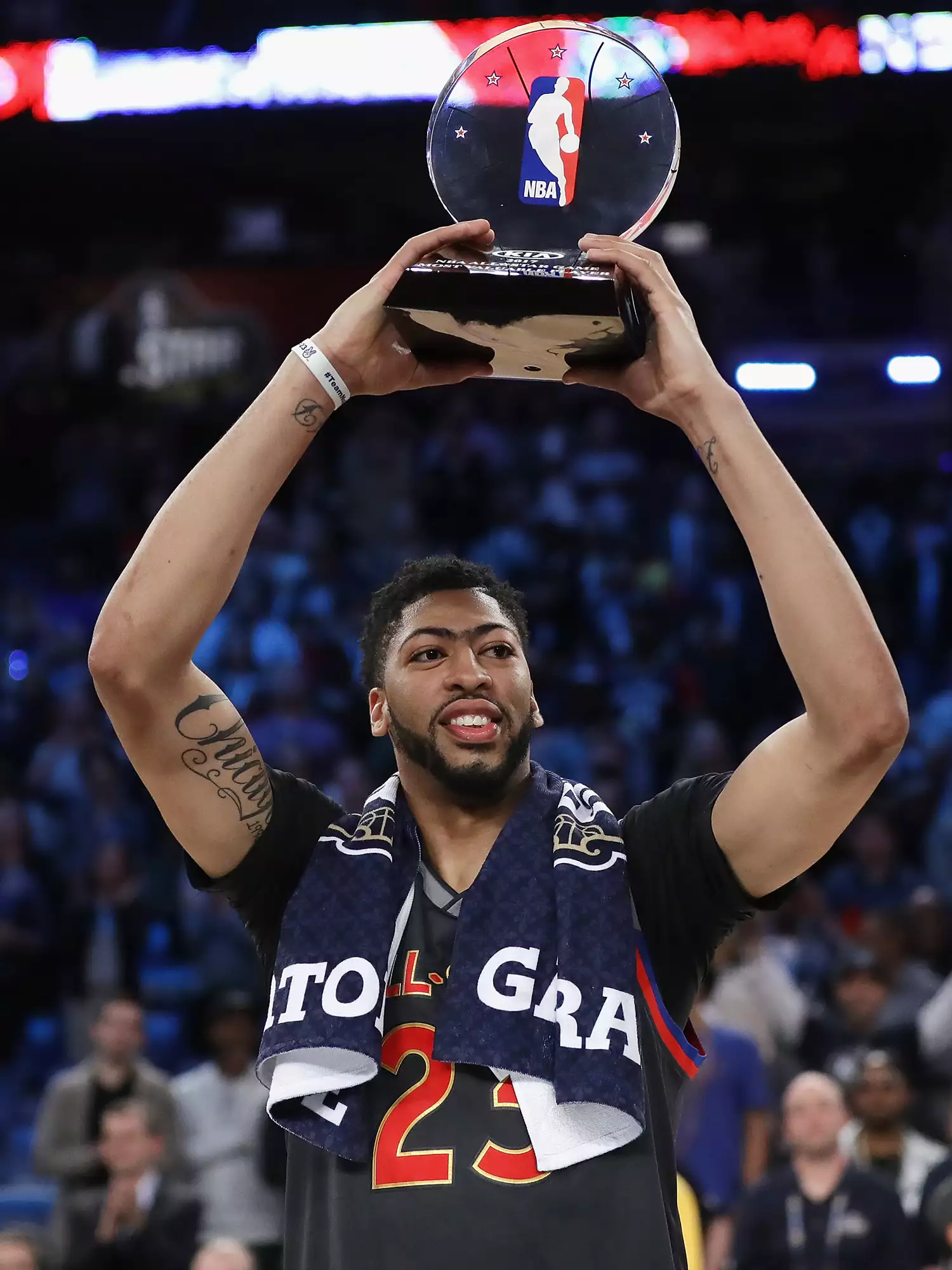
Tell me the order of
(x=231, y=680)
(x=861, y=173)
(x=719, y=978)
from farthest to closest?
(x=861, y=173) → (x=231, y=680) → (x=719, y=978)

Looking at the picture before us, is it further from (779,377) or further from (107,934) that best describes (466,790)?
(779,377)

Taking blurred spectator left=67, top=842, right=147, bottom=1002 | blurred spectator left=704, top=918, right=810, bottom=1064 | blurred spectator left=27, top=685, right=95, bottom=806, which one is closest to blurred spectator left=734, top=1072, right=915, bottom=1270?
blurred spectator left=704, top=918, right=810, bottom=1064

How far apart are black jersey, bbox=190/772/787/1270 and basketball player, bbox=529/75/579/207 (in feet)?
3.02

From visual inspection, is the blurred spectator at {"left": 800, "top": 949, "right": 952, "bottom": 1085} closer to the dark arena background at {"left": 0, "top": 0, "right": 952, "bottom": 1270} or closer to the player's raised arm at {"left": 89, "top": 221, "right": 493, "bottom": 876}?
the dark arena background at {"left": 0, "top": 0, "right": 952, "bottom": 1270}

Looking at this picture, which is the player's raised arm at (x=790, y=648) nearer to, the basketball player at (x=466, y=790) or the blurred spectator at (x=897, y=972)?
the basketball player at (x=466, y=790)

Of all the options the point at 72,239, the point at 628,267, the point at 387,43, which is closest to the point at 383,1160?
the point at 628,267

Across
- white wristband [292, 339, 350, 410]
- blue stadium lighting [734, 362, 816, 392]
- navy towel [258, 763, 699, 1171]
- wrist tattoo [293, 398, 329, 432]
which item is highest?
blue stadium lighting [734, 362, 816, 392]

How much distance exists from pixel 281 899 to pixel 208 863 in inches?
5.1

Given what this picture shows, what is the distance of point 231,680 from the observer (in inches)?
366

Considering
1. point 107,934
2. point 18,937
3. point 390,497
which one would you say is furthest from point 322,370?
point 390,497

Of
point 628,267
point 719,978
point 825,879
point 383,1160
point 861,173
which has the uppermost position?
point 861,173

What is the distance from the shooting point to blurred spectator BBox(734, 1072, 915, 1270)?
4.69 metres

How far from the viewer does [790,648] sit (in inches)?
83.7

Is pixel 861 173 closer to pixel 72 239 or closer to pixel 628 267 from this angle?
pixel 72 239
